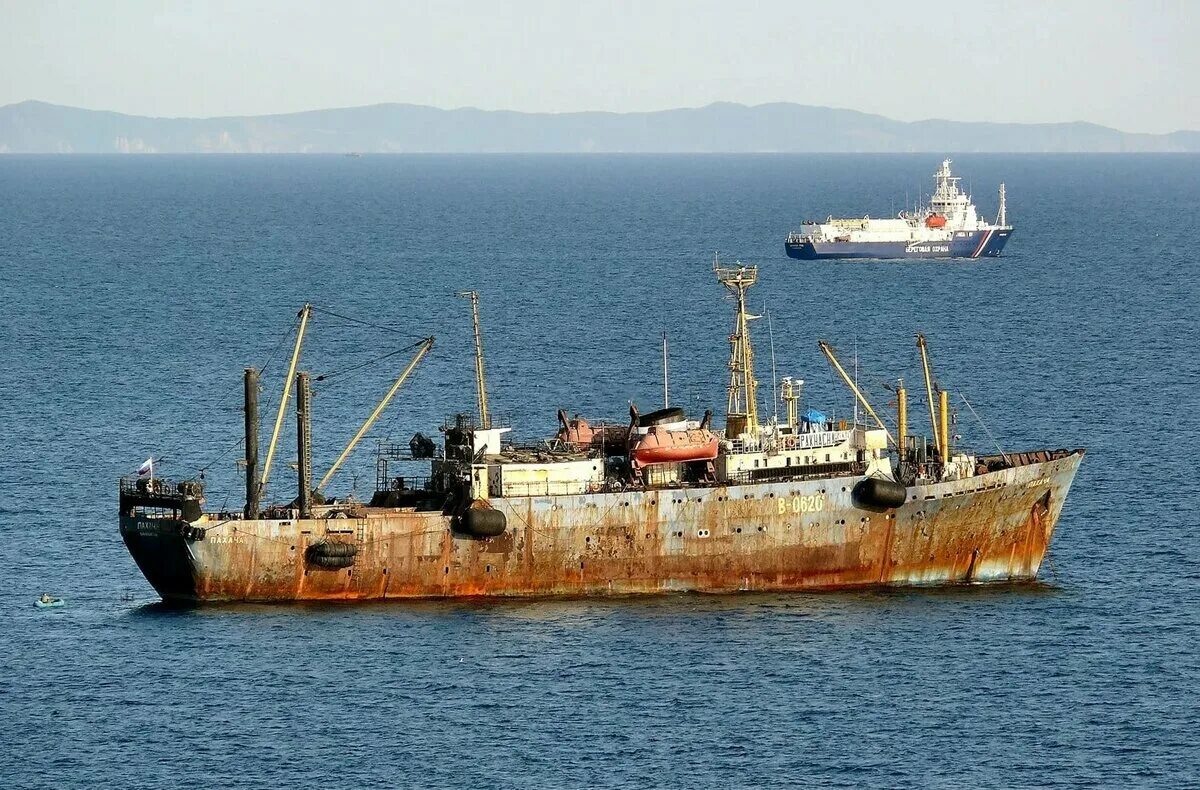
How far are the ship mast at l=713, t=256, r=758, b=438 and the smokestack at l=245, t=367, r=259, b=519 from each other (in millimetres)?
20365

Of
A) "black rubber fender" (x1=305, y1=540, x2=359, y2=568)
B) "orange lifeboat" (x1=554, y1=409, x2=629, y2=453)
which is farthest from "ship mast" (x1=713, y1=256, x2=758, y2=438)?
"black rubber fender" (x1=305, y1=540, x2=359, y2=568)

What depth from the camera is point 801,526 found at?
93062mm

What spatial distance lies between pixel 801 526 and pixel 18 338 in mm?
92499

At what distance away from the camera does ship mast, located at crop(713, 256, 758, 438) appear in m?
95.6

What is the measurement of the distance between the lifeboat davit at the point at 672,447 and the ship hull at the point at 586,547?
2162 mm

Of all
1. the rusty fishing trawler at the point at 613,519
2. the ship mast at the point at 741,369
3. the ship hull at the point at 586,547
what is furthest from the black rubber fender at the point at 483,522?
the ship mast at the point at 741,369

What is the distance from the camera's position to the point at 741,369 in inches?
3807

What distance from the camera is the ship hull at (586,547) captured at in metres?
91.0

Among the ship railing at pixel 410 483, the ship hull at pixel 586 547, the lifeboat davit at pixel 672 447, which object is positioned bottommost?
the ship hull at pixel 586 547

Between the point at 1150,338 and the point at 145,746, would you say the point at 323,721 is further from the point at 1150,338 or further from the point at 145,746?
the point at 1150,338

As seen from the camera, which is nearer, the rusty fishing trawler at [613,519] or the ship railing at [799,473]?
the rusty fishing trawler at [613,519]

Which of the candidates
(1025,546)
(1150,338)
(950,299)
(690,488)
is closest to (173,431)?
(690,488)

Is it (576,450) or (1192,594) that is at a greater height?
(576,450)

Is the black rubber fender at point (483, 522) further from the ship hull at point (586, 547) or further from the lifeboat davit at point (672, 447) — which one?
the lifeboat davit at point (672, 447)
